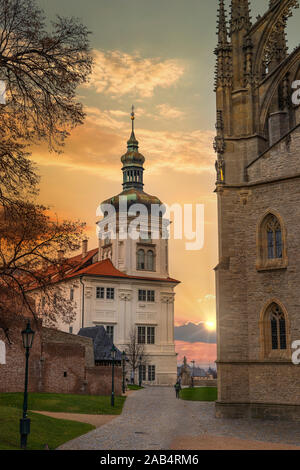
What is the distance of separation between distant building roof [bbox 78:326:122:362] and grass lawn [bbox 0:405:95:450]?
24841 millimetres

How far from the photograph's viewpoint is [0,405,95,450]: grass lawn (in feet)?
55.9

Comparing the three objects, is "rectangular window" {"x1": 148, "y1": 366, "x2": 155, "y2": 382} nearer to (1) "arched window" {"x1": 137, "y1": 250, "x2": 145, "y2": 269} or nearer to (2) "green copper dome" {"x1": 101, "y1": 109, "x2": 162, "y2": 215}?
(1) "arched window" {"x1": 137, "y1": 250, "x2": 145, "y2": 269}

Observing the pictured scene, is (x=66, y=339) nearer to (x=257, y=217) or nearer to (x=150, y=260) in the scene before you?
(x=257, y=217)

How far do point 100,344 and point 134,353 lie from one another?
11822 millimetres

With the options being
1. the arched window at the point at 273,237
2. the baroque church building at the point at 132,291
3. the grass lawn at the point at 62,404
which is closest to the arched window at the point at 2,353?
the grass lawn at the point at 62,404

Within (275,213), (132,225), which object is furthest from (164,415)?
(132,225)

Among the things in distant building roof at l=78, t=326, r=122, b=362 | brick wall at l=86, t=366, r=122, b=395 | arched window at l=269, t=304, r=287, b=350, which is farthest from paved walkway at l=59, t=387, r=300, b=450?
distant building roof at l=78, t=326, r=122, b=362

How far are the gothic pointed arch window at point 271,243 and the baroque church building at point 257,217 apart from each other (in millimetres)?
48

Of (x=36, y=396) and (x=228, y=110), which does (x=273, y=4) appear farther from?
(x=36, y=396)

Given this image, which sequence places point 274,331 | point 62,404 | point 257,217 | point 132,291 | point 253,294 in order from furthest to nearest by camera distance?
point 132,291 → point 62,404 → point 257,217 → point 253,294 → point 274,331

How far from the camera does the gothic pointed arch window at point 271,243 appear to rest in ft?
85.7

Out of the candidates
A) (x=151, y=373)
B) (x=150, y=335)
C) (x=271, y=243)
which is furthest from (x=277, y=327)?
(x=150, y=335)

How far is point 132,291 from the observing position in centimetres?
6738

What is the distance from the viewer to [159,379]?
65312 millimetres
